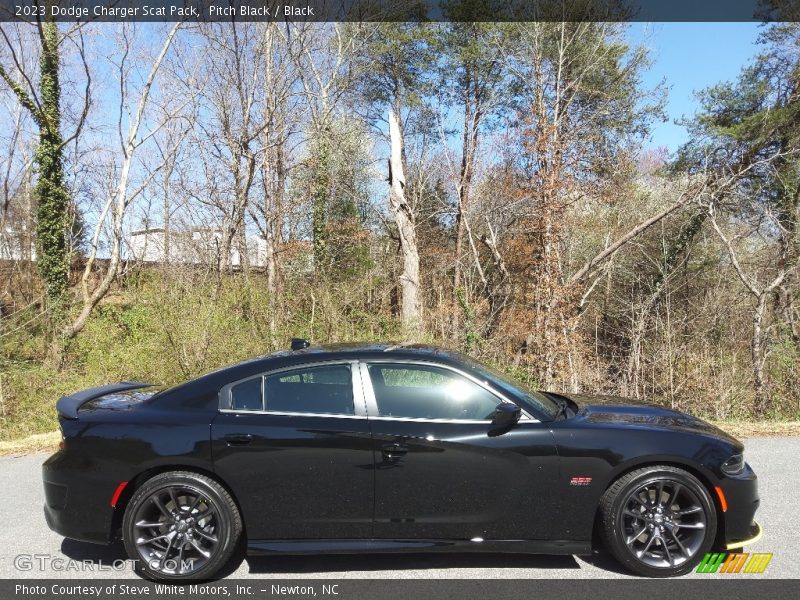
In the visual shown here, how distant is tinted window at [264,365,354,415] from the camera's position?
3744 mm

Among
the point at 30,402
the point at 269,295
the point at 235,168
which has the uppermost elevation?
the point at 235,168

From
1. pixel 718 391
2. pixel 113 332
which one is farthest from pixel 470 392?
pixel 113 332

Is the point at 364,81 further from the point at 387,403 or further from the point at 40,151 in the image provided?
the point at 387,403

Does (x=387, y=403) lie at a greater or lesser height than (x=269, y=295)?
lesser

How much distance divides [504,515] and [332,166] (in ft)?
68.9

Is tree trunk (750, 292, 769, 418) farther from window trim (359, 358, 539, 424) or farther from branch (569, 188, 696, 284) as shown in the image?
window trim (359, 358, 539, 424)

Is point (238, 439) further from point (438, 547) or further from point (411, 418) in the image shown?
point (438, 547)

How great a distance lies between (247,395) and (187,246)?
72.5 ft

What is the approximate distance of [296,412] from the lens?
3.73 meters

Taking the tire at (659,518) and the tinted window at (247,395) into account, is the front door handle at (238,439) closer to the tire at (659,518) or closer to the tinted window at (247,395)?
the tinted window at (247,395)

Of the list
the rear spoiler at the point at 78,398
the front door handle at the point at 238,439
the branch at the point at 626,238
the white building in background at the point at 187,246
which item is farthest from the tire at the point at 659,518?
the white building in background at the point at 187,246

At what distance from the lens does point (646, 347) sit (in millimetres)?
13883

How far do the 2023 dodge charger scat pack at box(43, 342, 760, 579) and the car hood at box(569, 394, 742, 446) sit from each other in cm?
13

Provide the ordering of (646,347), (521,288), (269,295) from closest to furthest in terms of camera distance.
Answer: (269,295), (646,347), (521,288)
